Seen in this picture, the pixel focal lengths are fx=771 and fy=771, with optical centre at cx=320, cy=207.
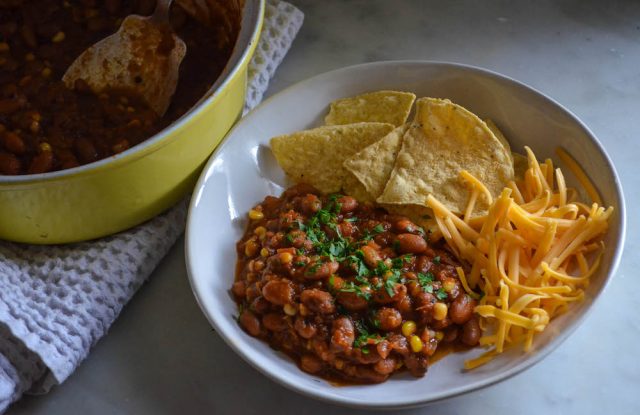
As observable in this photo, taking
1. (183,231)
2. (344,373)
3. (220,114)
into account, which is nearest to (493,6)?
(220,114)

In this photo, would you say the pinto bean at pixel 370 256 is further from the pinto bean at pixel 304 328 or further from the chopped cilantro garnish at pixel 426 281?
the pinto bean at pixel 304 328

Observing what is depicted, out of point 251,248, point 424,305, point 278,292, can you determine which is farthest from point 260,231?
point 424,305

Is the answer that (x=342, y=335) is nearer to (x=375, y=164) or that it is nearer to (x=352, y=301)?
(x=352, y=301)

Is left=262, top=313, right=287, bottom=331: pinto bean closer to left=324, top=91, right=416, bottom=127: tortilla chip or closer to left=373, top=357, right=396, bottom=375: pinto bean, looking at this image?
left=373, top=357, right=396, bottom=375: pinto bean

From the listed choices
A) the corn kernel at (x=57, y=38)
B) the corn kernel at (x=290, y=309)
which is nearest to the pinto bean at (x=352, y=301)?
the corn kernel at (x=290, y=309)

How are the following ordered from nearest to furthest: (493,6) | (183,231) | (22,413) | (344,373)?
1. (344,373)
2. (22,413)
3. (183,231)
4. (493,6)

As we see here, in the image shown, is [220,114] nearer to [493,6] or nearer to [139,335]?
[139,335]
